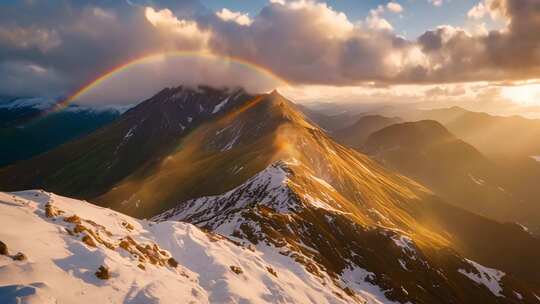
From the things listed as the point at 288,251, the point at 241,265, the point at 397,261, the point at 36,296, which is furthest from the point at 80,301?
the point at 397,261

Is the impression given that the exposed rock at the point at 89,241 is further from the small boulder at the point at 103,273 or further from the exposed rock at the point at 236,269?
the exposed rock at the point at 236,269

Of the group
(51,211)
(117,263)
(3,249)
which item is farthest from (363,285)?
(3,249)

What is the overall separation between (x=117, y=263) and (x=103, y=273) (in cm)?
322

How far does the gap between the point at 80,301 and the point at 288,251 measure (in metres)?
60.7

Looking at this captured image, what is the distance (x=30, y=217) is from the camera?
133 ft

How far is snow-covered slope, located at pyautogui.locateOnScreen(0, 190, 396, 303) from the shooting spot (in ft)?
99.7

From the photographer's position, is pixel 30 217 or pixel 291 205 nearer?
pixel 30 217

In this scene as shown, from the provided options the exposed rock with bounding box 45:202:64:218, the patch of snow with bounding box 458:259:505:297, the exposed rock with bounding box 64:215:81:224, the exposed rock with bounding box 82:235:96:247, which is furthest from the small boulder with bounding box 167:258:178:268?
the patch of snow with bounding box 458:259:505:297

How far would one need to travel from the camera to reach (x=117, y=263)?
37.3 metres

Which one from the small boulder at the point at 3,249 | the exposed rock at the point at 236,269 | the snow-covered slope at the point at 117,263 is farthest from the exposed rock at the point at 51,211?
the exposed rock at the point at 236,269

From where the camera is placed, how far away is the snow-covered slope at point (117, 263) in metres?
30.4

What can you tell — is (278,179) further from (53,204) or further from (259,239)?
(53,204)

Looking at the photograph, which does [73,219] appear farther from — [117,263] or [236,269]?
[236,269]

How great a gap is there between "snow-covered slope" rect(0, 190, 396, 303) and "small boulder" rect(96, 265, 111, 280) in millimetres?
317
